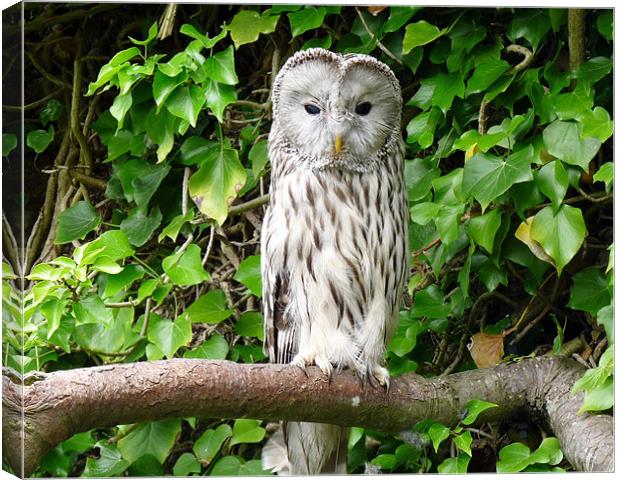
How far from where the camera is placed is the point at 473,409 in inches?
85.2

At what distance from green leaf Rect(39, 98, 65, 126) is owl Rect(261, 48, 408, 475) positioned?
63cm

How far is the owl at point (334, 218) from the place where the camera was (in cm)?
208

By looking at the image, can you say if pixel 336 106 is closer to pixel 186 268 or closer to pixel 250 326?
pixel 186 268

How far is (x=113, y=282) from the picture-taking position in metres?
2.39

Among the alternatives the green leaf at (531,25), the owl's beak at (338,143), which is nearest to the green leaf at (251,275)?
the owl's beak at (338,143)

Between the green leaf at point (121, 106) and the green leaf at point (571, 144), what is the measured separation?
0.94 metres

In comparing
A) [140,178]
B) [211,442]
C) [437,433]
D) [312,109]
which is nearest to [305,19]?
[312,109]

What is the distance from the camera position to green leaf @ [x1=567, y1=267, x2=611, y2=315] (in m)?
2.25

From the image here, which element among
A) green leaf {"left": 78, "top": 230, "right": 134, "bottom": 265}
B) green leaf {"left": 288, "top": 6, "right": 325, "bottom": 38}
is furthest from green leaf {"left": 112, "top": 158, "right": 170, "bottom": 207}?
green leaf {"left": 288, "top": 6, "right": 325, "bottom": 38}

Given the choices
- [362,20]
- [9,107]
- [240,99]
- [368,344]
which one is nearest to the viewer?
[9,107]

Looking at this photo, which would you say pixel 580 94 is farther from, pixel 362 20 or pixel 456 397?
pixel 456 397

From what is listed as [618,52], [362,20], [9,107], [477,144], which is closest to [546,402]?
[477,144]

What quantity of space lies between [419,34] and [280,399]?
90cm

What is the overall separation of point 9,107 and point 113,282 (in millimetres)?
707
